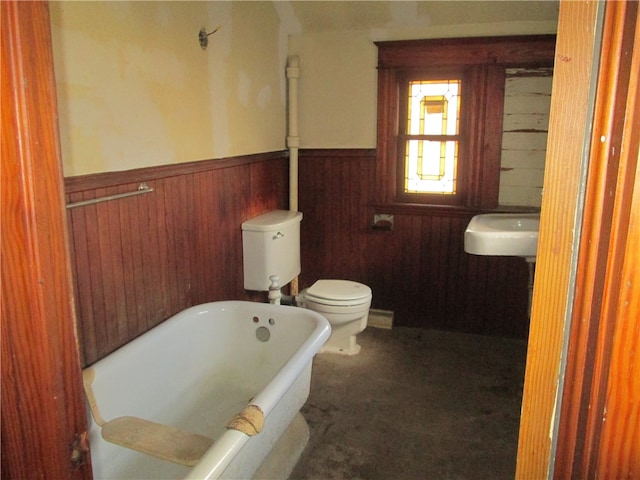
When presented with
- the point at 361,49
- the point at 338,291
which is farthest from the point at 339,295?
the point at 361,49

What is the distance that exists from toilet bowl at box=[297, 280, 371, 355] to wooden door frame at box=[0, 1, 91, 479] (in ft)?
8.00

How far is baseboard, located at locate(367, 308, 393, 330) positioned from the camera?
3865 millimetres

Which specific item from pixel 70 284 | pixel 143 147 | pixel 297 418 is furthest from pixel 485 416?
pixel 70 284

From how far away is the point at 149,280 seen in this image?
2375mm

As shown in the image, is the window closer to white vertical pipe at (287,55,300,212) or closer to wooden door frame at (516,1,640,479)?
white vertical pipe at (287,55,300,212)

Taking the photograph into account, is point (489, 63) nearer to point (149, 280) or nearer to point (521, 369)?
point (521, 369)

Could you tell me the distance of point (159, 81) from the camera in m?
2.36

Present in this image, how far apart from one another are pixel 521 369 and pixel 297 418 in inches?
59.7

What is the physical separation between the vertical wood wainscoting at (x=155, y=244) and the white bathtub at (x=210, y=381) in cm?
12

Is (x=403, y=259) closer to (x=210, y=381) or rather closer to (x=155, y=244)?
(x=210, y=381)

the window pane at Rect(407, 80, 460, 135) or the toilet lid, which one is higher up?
the window pane at Rect(407, 80, 460, 135)

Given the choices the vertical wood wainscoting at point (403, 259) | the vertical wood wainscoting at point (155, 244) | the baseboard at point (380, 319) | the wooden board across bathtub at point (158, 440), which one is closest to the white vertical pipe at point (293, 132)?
the vertical wood wainscoting at point (403, 259)

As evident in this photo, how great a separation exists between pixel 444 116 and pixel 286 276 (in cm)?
153

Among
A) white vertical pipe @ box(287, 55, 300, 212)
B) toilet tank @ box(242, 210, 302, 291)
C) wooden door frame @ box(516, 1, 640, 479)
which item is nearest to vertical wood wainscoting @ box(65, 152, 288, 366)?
toilet tank @ box(242, 210, 302, 291)
